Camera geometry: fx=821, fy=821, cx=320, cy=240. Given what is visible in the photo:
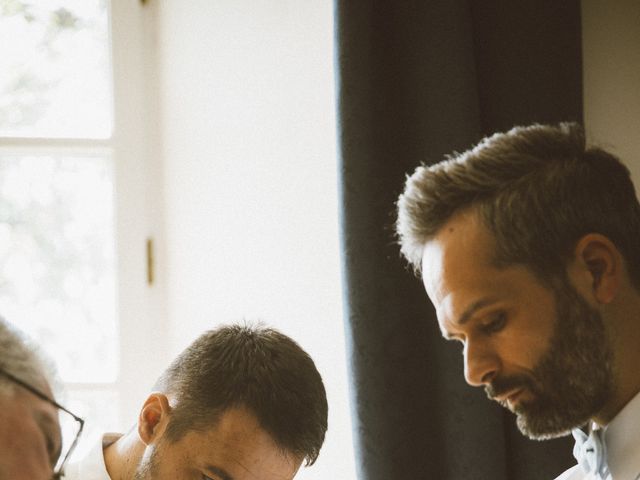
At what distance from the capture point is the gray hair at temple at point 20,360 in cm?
74

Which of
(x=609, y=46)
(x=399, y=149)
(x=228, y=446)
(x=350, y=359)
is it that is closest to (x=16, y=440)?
(x=228, y=446)

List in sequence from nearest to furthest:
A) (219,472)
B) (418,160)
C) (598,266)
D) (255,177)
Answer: (598,266) < (219,472) < (418,160) < (255,177)

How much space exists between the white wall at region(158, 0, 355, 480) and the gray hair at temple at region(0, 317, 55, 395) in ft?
4.78

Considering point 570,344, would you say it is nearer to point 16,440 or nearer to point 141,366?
point 16,440

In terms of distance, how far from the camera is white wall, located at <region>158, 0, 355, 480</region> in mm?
2234

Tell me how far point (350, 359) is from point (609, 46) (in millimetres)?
1068

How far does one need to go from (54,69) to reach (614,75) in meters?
1.56

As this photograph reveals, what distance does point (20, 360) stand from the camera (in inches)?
29.8

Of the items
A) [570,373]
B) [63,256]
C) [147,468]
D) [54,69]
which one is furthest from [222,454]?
[54,69]

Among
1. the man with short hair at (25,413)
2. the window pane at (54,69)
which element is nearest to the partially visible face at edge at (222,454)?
the man with short hair at (25,413)

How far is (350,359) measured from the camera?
192 cm

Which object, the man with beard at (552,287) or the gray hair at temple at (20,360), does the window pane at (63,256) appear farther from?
the gray hair at temple at (20,360)

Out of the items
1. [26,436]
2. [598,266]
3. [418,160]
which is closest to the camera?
[26,436]

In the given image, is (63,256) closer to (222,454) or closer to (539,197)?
(222,454)
